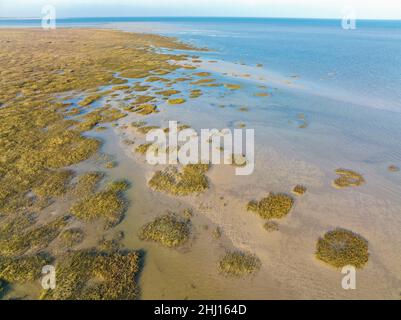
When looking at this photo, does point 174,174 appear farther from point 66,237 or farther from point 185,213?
point 66,237

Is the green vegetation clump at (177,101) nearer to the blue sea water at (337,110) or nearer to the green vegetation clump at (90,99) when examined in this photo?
the blue sea water at (337,110)

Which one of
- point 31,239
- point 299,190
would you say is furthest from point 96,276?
point 299,190

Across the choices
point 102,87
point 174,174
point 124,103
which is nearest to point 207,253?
point 174,174

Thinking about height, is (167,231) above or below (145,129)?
below

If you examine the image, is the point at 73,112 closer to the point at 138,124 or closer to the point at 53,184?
the point at 138,124

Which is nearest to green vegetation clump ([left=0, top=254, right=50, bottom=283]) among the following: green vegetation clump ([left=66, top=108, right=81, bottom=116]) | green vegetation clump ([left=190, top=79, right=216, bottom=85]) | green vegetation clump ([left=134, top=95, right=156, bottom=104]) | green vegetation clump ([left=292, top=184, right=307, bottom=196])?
green vegetation clump ([left=292, top=184, right=307, bottom=196])
